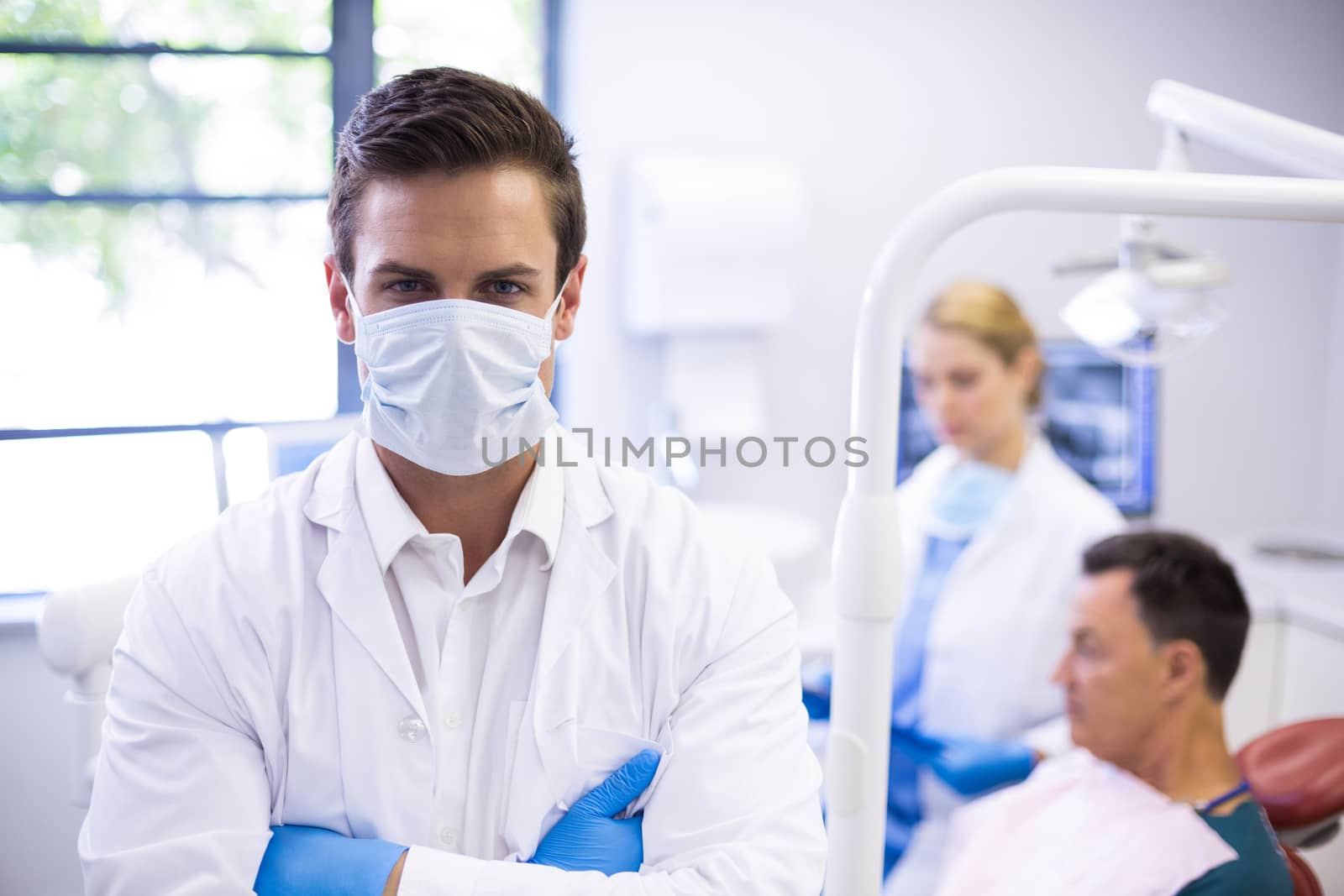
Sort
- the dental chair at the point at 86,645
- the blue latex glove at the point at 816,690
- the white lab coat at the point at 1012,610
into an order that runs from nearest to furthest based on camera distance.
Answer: the dental chair at the point at 86,645 → the blue latex glove at the point at 816,690 → the white lab coat at the point at 1012,610

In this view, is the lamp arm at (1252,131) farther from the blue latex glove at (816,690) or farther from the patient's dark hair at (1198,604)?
the blue latex glove at (816,690)

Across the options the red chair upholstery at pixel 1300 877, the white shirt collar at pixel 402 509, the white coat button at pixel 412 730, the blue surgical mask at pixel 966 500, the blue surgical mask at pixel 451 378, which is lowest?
the red chair upholstery at pixel 1300 877

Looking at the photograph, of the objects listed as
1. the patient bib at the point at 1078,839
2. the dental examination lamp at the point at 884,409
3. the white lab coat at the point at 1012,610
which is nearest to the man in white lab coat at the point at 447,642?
the dental examination lamp at the point at 884,409

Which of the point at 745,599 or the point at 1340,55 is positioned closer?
the point at 745,599

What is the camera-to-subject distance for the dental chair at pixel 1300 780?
1570mm

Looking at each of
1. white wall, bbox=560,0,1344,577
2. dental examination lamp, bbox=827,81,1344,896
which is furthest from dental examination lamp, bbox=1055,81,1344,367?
white wall, bbox=560,0,1344,577

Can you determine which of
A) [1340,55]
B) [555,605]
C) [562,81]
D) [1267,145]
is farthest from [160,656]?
[1340,55]

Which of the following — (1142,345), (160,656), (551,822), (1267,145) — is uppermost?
(1267,145)

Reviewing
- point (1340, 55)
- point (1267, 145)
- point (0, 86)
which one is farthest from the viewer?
point (1340, 55)

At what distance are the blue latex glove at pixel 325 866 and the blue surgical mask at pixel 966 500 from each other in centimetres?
156

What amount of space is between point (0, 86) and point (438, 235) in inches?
71.1

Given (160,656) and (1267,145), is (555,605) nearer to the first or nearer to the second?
(160,656)

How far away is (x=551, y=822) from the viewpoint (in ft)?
3.51

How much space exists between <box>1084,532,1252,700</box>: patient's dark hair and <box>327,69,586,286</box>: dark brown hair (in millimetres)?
1020
